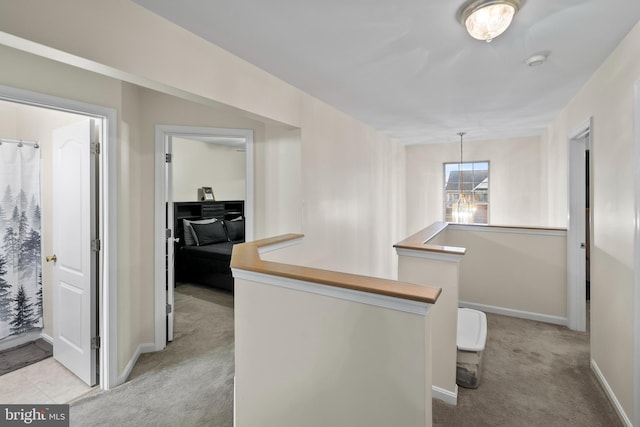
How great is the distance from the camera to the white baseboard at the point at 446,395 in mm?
2035

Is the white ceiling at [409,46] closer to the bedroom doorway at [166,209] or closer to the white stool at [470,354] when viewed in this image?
the bedroom doorway at [166,209]

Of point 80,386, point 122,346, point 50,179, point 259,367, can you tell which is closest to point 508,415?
point 259,367

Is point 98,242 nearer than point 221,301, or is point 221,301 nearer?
point 98,242

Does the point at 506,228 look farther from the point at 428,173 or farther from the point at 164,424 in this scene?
the point at 164,424

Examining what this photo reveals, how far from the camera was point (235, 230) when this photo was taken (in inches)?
227

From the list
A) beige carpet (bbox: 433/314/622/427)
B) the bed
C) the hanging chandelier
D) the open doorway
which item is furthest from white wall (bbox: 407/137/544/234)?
the open doorway

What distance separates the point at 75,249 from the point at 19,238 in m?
1.07

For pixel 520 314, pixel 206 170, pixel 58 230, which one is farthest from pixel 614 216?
pixel 206 170

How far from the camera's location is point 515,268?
140 inches

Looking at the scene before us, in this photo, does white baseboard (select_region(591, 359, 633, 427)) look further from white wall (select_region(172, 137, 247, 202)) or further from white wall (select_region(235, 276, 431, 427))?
white wall (select_region(172, 137, 247, 202))

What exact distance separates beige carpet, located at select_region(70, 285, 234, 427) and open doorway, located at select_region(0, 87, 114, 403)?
Answer: 0.73ft

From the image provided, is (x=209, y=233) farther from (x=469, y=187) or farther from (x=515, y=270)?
(x=469, y=187)

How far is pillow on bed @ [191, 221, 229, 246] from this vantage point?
508 cm

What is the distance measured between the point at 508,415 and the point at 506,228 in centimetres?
228
